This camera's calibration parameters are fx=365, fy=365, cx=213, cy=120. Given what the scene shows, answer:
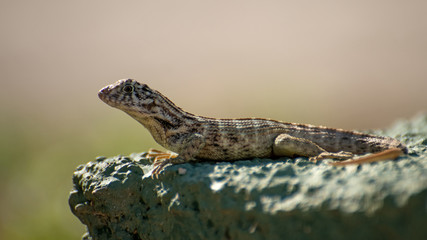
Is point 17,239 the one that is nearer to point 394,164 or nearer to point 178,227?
point 178,227

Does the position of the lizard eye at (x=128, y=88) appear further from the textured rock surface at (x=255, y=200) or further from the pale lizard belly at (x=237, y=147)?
the pale lizard belly at (x=237, y=147)

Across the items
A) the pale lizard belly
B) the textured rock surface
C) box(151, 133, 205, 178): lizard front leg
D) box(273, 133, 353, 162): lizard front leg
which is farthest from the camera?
the pale lizard belly

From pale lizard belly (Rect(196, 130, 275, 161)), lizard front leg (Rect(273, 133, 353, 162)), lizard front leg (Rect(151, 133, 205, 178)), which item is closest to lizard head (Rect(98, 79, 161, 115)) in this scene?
lizard front leg (Rect(151, 133, 205, 178))

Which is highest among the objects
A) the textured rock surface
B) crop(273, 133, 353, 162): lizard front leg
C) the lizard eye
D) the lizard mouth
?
the lizard eye

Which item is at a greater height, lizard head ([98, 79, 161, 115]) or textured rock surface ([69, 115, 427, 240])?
lizard head ([98, 79, 161, 115])

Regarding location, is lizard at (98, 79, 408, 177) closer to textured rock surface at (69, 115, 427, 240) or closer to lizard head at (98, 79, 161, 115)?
lizard head at (98, 79, 161, 115)

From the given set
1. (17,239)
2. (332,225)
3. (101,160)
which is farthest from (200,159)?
(17,239)

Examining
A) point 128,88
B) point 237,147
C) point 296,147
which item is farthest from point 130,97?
point 296,147

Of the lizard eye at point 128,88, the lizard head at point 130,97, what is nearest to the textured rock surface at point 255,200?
the lizard head at point 130,97
